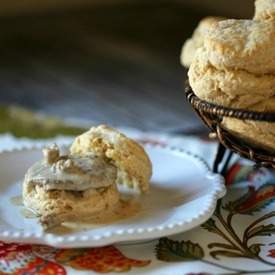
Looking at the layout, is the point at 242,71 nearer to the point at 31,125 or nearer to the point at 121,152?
the point at 121,152

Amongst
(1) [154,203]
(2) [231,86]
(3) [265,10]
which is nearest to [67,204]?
(1) [154,203]

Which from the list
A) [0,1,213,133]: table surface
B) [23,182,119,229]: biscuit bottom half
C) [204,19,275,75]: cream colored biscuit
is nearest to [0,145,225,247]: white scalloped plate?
[23,182,119,229]: biscuit bottom half

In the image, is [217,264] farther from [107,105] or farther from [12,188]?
[107,105]

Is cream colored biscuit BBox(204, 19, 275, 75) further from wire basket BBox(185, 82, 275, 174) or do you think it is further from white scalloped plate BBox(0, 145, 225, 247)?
white scalloped plate BBox(0, 145, 225, 247)

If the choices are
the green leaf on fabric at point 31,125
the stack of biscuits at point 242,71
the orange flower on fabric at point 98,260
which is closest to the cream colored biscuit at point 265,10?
the stack of biscuits at point 242,71

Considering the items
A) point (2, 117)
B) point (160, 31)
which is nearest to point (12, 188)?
point (2, 117)

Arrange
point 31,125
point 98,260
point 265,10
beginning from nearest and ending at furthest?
point 98,260
point 265,10
point 31,125
